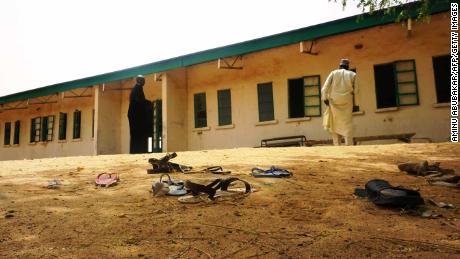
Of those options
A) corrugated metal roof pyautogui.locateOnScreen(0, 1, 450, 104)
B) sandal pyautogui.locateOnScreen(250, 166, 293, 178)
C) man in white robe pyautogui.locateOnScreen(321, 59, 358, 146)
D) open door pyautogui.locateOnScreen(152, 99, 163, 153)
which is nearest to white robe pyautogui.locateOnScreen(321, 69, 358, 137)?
man in white robe pyautogui.locateOnScreen(321, 59, 358, 146)

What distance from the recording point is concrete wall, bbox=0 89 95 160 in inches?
717

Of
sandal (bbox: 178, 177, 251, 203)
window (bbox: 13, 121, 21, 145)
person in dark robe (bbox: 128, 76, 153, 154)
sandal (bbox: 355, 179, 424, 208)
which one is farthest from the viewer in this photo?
window (bbox: 13, 121, 21, 145)

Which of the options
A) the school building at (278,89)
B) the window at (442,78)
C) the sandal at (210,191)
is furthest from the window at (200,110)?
the sandal at (210,191)

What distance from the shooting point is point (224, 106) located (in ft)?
45.3

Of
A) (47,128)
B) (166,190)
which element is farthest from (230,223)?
(47,128)

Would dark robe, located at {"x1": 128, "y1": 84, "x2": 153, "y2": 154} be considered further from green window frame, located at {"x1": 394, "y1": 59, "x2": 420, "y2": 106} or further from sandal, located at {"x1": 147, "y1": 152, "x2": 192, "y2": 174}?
green window frame, located at {"x1": 394, "y1": 59, "x2": 420, "y2": 106}

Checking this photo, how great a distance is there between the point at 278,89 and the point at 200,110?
3.48 m

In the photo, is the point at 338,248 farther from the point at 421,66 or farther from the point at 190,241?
the point at 421,66

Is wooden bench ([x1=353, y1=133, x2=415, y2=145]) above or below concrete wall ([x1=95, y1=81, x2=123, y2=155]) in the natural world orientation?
below

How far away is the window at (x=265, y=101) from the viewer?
12.7 m

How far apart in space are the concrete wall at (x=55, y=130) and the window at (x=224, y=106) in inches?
290

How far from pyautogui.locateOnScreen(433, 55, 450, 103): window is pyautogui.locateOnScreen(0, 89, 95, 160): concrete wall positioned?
47.8 ft

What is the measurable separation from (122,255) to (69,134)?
725 inches

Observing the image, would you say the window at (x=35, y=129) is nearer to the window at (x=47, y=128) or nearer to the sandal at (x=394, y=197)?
the window at (x=47, y=128)
